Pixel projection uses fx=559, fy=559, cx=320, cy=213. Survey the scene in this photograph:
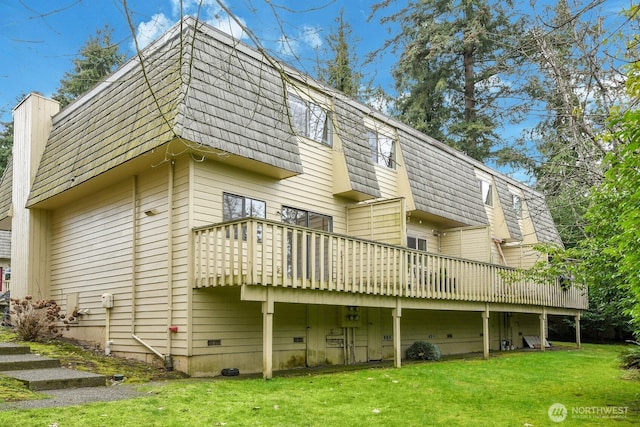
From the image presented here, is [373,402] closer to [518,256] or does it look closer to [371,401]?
[371,401]

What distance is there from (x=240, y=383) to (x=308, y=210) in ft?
16.5

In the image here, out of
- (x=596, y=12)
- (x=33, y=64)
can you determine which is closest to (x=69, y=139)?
(x=33, y=64)

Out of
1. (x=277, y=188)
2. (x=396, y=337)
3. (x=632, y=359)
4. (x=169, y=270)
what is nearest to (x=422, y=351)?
(x=396, y=337)

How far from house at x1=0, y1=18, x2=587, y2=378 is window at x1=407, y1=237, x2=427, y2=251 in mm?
177

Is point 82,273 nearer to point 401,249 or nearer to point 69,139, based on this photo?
point 69,139

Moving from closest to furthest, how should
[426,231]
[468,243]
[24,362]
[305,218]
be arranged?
[24,362] < [305,218] < [426,231] < [468,243]

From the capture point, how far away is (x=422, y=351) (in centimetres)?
1409

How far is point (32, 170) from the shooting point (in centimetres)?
1409

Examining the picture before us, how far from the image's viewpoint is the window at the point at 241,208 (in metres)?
10.7

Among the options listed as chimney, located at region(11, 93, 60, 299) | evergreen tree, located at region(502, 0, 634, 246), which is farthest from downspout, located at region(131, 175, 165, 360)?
evergreen tree, located at region(502, 0, 634, 246)

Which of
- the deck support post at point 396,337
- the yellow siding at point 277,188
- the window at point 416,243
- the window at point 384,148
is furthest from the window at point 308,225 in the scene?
the window at point 416,243

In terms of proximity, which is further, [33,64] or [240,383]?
[240,383]

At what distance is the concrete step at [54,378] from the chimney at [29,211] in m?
6.32

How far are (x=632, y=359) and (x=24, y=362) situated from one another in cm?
1178
